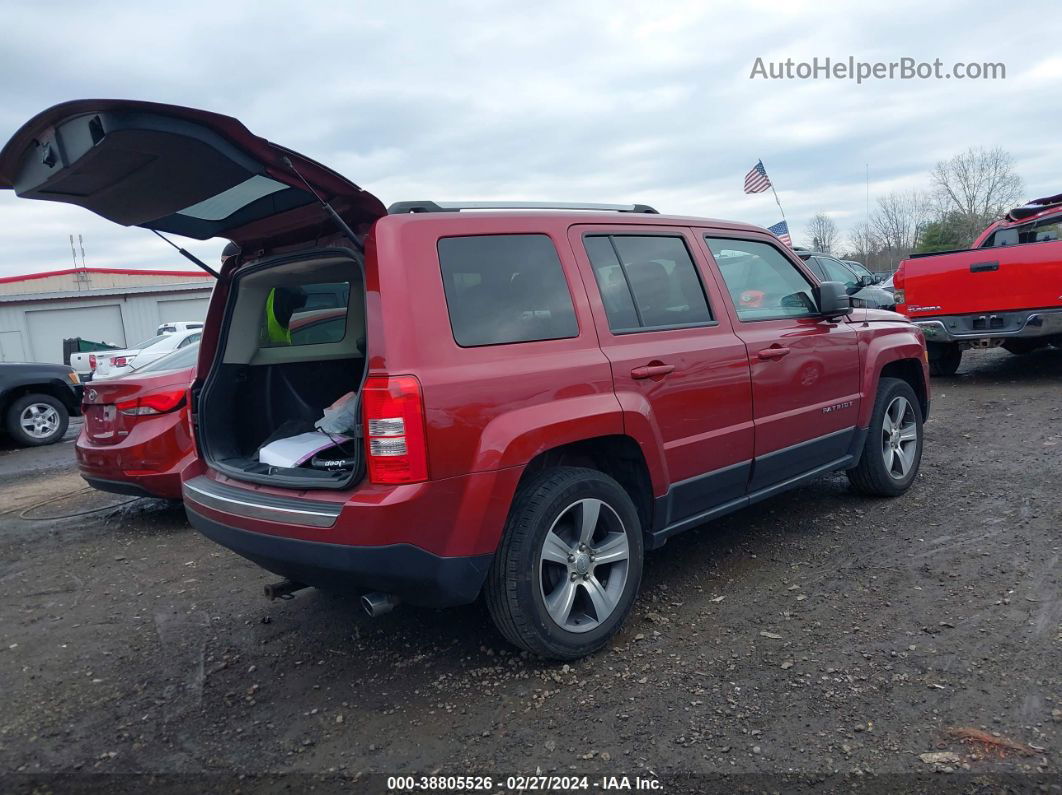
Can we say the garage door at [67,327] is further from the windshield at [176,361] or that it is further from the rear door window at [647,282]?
the rear door window at [647,282]

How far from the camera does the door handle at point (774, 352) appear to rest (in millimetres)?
4219

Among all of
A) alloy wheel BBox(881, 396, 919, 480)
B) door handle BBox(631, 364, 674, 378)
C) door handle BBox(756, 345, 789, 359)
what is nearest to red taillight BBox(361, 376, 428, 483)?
door handle BBox(631, 364, 674, 378)

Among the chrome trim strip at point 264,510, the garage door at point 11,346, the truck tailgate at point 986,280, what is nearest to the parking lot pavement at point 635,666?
the chrome trim strip at point 264,510

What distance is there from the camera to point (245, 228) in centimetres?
368

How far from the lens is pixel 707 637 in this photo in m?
3.54

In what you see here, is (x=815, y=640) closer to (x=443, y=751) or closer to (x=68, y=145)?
(x=443, y=751)

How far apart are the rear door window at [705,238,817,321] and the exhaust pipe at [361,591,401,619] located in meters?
2.34

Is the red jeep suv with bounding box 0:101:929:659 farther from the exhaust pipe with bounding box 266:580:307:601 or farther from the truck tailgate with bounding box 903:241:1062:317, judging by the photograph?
the truck tailgate with bounding box 903:241:1062:317

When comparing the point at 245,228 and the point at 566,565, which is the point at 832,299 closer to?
the point at 566,565

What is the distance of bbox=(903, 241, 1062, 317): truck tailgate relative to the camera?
8508 mm

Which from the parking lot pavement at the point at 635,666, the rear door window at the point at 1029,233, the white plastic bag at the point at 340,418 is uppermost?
the rear door window at the point at 1029,233

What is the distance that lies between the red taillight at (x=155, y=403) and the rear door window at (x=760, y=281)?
3.74 m

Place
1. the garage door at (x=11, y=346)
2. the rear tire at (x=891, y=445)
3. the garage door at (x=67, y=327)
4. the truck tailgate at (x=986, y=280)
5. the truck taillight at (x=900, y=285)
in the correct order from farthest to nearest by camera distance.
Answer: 1. the garage door at (x=67, y=327)
2. the garage door at (x=11, y=346)
3. the truck taillight at (x=900, y=285)
4. the truck tailgate at (x=986, y=280)
5. the rear tire at (x=891, y=445)

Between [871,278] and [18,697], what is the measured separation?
12.6m
